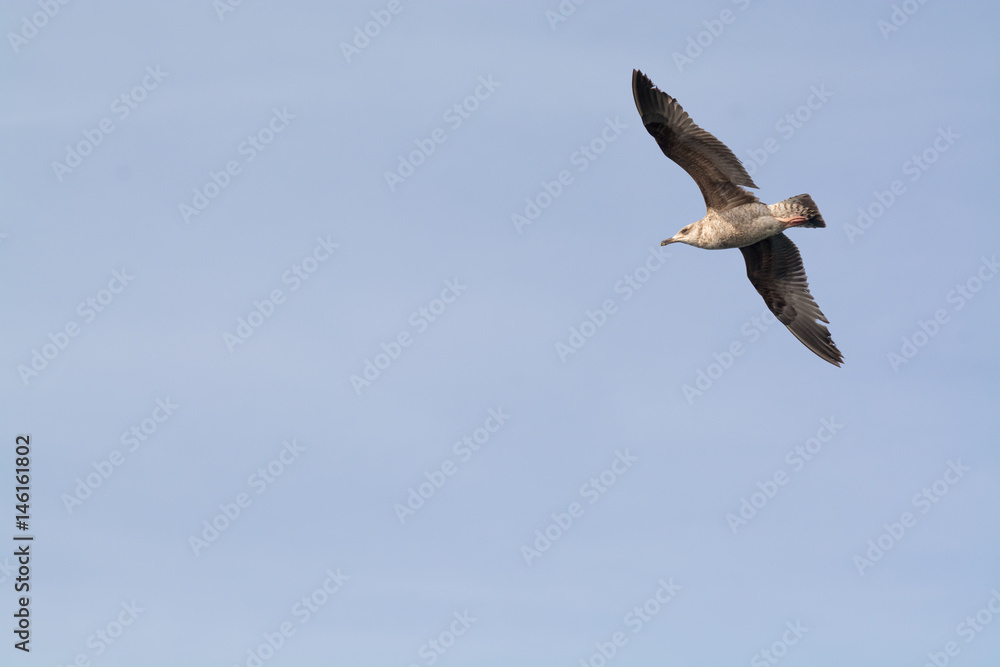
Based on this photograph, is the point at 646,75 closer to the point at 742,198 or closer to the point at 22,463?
the point at 742,198

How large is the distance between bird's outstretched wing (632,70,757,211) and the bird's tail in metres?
0.58

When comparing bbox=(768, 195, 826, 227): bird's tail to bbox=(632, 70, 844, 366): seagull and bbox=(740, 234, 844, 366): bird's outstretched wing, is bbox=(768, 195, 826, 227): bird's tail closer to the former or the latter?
bbox=(632, 70, 844, 366): seagull

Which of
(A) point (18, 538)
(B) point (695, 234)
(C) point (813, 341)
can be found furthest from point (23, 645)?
(C) point (813, 341)

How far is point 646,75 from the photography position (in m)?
26.0

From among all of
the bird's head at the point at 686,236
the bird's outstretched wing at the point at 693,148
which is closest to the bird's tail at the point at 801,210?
the bird's outstretched wing at the point at 693,148

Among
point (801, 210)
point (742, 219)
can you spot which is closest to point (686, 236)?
point (742, 219)

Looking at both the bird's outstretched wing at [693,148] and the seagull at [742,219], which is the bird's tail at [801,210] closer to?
the seagull at [742,219]

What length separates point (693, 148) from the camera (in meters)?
26.3

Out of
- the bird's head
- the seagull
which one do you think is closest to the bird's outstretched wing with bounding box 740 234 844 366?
the seagull

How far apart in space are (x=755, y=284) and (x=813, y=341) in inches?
73.4

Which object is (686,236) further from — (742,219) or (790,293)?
(790,293)

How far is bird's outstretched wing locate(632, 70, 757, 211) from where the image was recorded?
85.0ft

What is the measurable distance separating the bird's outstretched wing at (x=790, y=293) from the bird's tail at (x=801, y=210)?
2.16m

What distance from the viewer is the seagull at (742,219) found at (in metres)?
26.0
